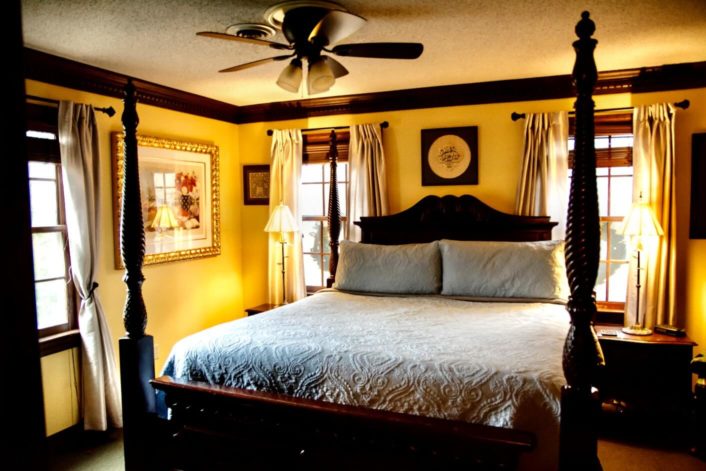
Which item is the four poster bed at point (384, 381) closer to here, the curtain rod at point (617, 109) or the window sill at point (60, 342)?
the window sill at point (60, 342)

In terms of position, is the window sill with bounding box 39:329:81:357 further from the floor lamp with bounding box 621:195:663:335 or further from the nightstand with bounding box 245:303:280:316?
the floor lamp with bounding box 621:195:663:335

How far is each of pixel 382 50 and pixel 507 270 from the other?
182 cm

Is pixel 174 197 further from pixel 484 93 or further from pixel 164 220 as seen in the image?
A: pixel 484 93

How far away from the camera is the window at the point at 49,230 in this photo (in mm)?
3232

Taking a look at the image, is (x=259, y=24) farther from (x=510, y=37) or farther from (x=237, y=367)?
(x=237, y=367)

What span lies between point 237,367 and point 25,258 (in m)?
2.12

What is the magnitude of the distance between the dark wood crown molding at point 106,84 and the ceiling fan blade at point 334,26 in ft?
5.58

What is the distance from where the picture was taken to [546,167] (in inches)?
159

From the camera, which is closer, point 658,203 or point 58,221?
point 58,221

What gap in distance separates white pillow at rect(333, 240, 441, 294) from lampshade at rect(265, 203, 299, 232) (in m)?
0.79

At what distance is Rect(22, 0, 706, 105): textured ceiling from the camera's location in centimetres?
253

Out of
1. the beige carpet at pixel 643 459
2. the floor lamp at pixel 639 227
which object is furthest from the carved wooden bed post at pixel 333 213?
the beige carpet at pixel 643 459

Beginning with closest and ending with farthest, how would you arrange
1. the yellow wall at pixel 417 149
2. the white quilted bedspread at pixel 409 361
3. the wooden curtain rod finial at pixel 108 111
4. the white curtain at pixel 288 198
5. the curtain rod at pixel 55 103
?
the white quilted bedspread at pixel 409 361, the curtain rod at pixel 55 103, the wooden curtain rod finial at pixel 108 111, the yellow wall at pixel 417 149, the white curtain at pixel 288 198

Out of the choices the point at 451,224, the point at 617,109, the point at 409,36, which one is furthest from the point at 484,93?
the point at 409,36
